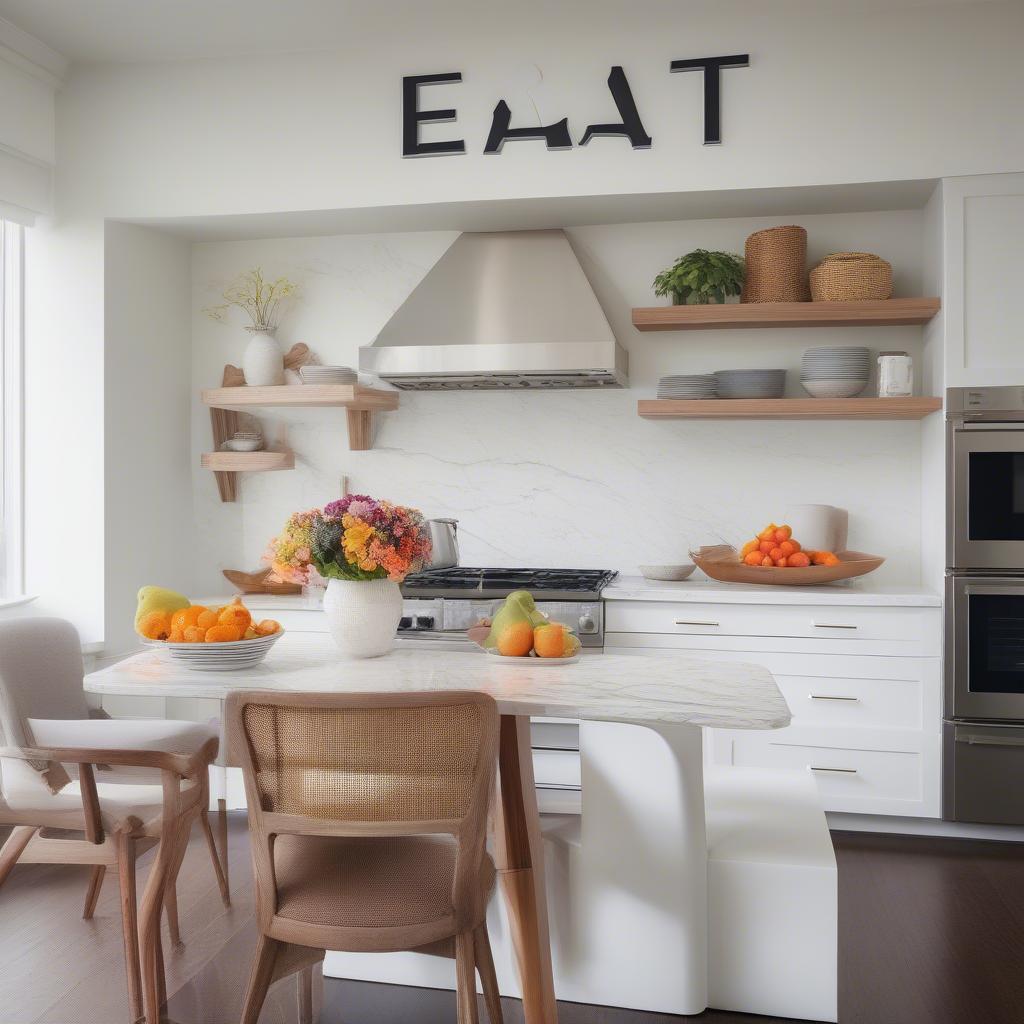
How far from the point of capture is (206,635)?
2.29 m

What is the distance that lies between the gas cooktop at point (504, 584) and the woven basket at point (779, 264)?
1.27 metres

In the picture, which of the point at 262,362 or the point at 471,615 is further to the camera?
the point at 262,362

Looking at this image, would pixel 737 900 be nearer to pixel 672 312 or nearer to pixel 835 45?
pixel 672 312

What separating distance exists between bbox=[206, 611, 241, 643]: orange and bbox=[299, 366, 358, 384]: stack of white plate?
2.19 metres

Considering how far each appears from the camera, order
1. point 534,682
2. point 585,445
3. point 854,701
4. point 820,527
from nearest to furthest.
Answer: point 534,682
point 854,701
point 820,527
point 585,445

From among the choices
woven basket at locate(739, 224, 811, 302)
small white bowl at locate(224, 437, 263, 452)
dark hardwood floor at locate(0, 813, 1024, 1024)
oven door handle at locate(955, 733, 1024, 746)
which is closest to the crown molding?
small white bowl at locate(224, 437, 263, 452)

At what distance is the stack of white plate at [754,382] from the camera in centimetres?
400

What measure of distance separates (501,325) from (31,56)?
2.06 metres

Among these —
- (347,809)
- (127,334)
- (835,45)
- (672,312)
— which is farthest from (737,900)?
(127,334)

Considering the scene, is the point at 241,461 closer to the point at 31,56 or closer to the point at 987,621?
the point at 31,56

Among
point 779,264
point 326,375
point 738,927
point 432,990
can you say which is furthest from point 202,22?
point 738,927

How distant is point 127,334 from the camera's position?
4.24 metres

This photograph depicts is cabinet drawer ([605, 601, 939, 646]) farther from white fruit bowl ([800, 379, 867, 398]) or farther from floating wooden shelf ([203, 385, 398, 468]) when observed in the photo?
floating wooden shelf ([203, 385, 398, 468])

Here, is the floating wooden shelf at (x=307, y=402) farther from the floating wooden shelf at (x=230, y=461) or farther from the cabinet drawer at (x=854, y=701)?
the cabinet drawer at (x=854, y=701)
